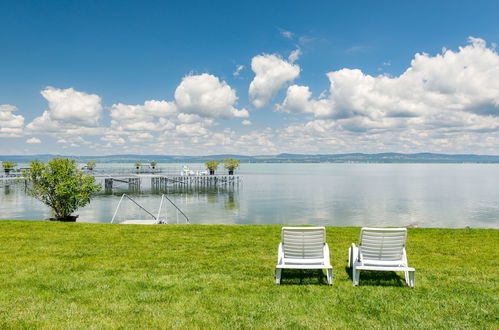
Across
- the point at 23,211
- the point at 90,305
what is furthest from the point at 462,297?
the point at 23,211

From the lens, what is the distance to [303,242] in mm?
6109

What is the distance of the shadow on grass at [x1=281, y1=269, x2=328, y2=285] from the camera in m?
6.25

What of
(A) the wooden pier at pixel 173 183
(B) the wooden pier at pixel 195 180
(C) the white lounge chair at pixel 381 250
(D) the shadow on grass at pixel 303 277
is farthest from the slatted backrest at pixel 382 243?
(B) the wooden pier at pixel 195 180

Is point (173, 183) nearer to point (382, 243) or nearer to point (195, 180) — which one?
point (195, 180)

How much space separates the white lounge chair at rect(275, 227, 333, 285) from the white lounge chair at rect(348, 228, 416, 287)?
58 cm

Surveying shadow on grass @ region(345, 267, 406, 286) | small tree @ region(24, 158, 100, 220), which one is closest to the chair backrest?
shadow on grass @ region(345, 267, 406, 286)

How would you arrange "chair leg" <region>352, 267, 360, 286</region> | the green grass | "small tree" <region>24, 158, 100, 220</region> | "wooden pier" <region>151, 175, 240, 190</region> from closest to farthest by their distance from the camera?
1. the green grass
2. "chair leg" <region>352, 267, 360, 286</region>
3. "small tree" <region>24, 158, 100, 220</region>
4. "wooden pier" <region>151, 175, 240, 190</region>

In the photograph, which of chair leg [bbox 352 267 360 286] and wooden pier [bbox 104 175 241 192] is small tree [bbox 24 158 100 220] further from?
wooden pier [bbox 104 175 241 192]

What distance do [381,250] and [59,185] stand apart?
698 inches

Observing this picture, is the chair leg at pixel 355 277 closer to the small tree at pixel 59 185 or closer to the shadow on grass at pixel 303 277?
the shadow on grass at pixel 303 277

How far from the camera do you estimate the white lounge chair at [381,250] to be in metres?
5.91

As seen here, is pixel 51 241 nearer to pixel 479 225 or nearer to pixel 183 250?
pixel 183 250

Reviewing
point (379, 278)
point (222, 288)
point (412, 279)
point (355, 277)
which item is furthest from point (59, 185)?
point (412, 279)

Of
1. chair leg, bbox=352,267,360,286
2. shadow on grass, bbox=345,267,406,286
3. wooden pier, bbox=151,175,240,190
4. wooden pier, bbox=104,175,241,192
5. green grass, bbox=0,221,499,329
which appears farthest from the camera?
wooden pier, bbox=151,175,240,190
